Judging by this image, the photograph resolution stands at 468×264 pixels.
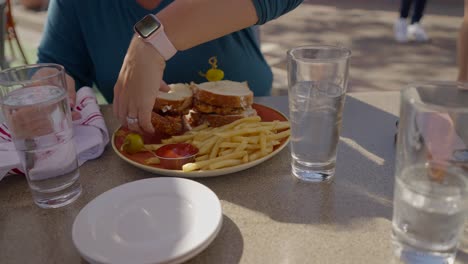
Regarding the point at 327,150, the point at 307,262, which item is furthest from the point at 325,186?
the point at 307,262

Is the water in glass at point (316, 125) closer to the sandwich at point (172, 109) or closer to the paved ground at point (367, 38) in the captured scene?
the sandwich at point (172, 109)

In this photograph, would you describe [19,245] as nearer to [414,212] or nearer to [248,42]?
[414,212]

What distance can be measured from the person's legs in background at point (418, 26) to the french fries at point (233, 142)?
5.58m

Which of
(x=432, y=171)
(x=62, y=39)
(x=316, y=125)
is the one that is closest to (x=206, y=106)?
(x=316, y=125)

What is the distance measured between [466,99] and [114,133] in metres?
1.08

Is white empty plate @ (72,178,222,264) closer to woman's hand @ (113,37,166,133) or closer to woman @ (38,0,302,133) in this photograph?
woman's hand @ (113,37,166,133)

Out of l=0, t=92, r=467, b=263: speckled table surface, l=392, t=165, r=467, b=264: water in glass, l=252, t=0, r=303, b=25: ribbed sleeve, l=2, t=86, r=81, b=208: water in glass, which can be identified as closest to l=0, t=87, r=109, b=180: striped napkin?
l=0, t=92, r=467, b=263: speckled table surface

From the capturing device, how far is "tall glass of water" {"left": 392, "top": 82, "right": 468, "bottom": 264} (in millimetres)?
763

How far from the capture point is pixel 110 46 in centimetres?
201

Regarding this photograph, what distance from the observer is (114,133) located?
1500 mm

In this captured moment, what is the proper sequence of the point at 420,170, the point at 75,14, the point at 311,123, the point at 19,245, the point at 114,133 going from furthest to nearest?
the point at 75,14
the point at 114,133
the point at 311,123
the point at 19,245
the point at 420,170

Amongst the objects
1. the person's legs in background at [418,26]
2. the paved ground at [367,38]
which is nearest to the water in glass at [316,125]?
the paved ground at [367,38]

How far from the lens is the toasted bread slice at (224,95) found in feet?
5.41

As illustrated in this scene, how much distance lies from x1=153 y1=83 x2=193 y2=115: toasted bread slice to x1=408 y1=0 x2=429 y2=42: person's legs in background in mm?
5489
